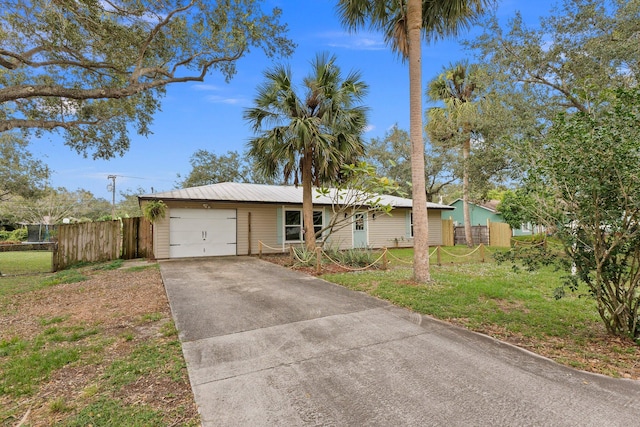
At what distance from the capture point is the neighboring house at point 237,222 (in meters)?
→ 12.3

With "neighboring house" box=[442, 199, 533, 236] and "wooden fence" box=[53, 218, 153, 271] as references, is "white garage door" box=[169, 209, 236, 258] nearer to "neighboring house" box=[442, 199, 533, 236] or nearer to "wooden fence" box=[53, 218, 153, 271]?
"wooden fence" box=[53, 218, 153, 271]

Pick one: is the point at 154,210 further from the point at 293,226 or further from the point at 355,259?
the point at 355,259

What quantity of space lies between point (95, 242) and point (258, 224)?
637 centimetres

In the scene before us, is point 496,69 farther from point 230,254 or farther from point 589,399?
point 230,254

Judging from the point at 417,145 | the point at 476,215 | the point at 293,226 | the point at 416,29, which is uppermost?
the point at 416,29

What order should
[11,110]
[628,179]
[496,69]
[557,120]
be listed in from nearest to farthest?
[628,179], [557,120], [496,69], [11,110]

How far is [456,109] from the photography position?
15.7 metres

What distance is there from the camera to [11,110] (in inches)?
461

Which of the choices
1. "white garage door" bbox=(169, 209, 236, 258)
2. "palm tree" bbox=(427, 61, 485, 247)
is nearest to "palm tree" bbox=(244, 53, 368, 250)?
"white garage door" bbox=(169, 209, 236, 258)

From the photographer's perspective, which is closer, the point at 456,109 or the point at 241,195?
the point at 241,195

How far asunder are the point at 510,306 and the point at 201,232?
1118 cm

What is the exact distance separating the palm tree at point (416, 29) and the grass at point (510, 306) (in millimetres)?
→ 970

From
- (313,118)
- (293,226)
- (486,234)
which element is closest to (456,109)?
(486,234)

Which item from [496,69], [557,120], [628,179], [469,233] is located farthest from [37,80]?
[469,233]
